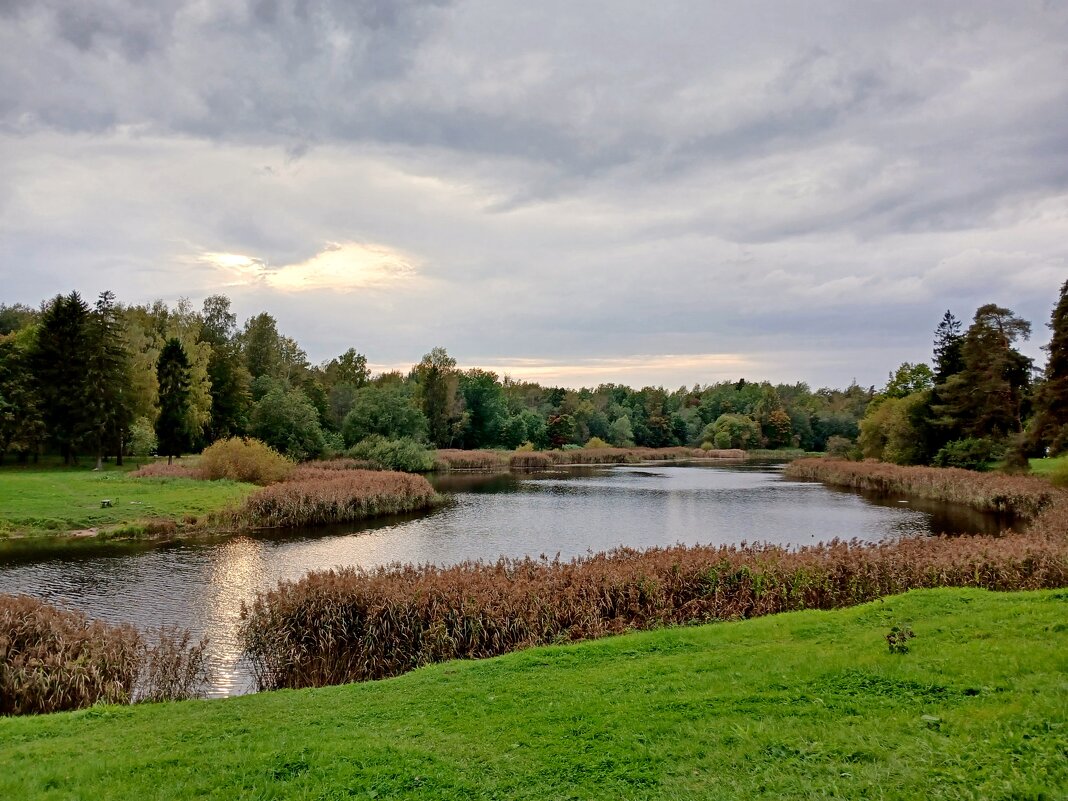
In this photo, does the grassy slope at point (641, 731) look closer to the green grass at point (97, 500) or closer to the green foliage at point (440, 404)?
the green grass at point (97, 500)

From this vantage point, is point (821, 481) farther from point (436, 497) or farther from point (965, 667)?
point (965, 667)

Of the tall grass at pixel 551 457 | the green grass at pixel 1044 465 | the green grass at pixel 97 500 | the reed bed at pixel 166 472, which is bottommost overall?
the tall grass at pixel 551 457

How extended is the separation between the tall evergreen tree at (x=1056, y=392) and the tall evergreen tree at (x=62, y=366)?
57509 mm

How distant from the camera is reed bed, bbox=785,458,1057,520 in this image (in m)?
32.4

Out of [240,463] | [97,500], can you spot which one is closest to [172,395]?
[240,463]

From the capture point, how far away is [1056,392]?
34.7m

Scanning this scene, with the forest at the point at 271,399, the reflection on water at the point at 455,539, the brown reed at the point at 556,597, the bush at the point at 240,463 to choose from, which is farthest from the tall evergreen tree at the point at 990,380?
the bush at the point at 240,463

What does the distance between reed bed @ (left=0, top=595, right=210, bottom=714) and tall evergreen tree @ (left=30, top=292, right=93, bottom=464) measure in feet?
133

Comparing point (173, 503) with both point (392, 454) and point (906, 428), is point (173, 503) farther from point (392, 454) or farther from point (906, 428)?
point (906, 428)

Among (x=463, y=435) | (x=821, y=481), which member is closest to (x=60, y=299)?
(x=463, y=435)

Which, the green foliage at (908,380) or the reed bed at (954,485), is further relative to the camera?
the green foliage at (908,380)

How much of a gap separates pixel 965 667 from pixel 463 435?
8593 cm

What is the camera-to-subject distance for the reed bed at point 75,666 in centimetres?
975

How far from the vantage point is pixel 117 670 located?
1050 centimetres
